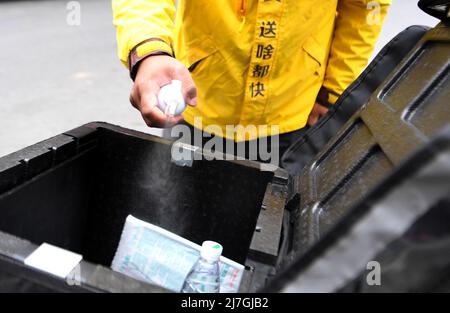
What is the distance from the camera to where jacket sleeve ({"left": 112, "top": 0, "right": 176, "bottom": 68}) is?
780 millimetres

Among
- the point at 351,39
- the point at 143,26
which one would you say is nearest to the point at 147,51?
the point at 143,26

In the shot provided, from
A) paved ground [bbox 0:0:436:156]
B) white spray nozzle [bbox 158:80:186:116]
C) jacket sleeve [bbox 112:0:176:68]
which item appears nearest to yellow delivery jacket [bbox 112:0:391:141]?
jacket sleeve [bbox 112:0:176:68]

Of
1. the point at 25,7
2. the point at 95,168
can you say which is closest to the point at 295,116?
the point at 95,168

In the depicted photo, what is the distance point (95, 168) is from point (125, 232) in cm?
18

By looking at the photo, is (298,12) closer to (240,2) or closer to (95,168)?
(240,2)

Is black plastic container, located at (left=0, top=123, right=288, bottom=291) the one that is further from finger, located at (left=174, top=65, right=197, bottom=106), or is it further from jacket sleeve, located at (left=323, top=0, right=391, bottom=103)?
jacket sleeve, located at (left=323, top=0, right=391, bottom=103)

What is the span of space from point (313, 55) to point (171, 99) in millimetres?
549

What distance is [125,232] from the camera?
2.58ft

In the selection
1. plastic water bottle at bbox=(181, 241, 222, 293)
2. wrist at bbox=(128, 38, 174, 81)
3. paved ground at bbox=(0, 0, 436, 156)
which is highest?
wrist at bbox=(128, 38, 174, 81)

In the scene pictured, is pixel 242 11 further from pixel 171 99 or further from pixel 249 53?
pixel 171 99

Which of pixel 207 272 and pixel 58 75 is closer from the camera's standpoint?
pixel 207 272

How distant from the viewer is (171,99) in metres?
0.70

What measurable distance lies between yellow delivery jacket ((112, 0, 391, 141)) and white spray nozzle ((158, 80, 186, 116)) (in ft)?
0.36

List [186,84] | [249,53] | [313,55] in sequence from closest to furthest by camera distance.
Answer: [186,84] < [249,53] < [313,55]
